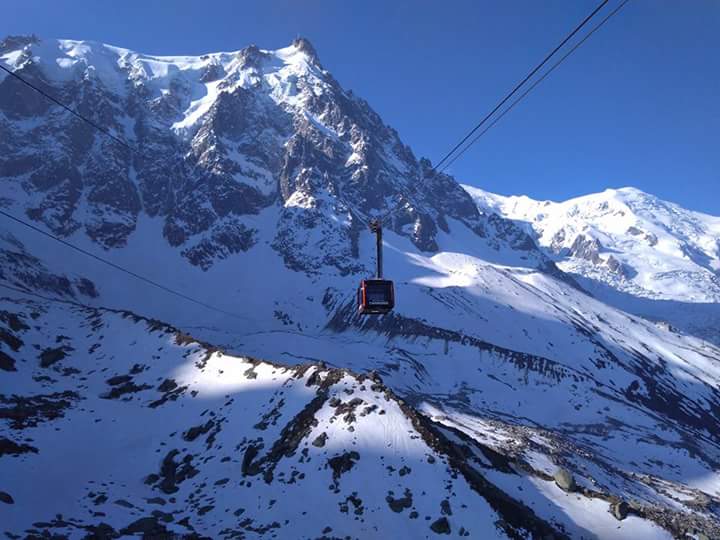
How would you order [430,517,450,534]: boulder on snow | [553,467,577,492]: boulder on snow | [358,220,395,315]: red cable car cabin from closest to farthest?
[430,517,450,534]: boulder on snow → [358,220,395,315]: red cable car cabin → [553,467,577,492]: boulder on snow

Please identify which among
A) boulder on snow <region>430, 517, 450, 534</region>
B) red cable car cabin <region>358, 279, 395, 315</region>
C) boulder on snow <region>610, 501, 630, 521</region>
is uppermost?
red cable car cabin <region>358, 279, 395, 315</region>

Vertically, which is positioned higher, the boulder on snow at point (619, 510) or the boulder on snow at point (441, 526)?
the boulder on snow at point (441, 526)

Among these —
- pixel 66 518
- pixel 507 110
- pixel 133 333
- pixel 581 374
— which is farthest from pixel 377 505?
pixel 581 374

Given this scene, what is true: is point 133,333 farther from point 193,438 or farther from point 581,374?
point 581,374

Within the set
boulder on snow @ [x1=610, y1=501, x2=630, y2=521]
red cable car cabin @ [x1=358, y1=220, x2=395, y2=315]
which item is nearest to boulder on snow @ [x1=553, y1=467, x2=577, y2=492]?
boulder on snow @ [x1=610, y1=501, x2=630, y2=521]

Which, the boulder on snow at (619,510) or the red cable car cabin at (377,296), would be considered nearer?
the red cable car cabin at (377,296)

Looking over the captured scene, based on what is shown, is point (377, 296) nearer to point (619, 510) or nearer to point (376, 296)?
point (376, 296)

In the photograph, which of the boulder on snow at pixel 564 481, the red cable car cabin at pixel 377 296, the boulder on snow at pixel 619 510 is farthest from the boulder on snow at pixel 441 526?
the boulder on snow at pixel 564 481

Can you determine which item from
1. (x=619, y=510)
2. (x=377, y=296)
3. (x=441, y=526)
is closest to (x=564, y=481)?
(x=619, y=510)

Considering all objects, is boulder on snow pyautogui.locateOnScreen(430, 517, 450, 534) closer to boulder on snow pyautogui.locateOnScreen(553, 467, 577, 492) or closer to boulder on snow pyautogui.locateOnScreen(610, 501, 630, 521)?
boulder on snow pyautogui.locateOnScreen(610, 501, 630, 521)

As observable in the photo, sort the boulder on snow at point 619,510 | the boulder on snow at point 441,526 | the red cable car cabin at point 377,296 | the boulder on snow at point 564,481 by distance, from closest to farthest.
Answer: the boulder on snow at point 441,526 < the red cable car cabin at point 377,296 < the boulder on snow at point 619,510 < the boulder on snow at point 564,481

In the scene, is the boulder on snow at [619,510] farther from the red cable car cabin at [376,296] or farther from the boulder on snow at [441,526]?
the red cable car cabin at [376,296]
